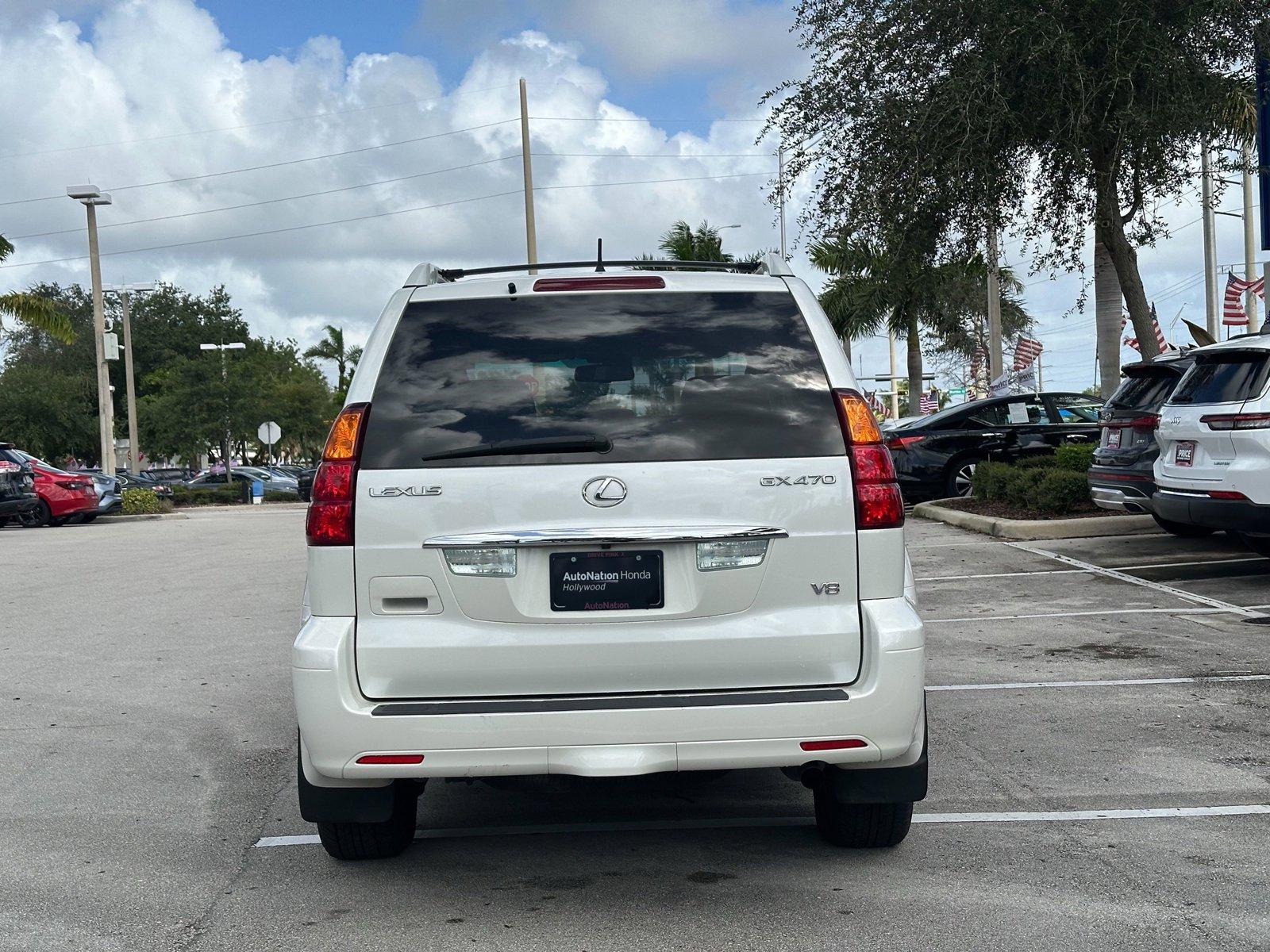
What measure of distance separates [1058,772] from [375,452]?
3.32 meters

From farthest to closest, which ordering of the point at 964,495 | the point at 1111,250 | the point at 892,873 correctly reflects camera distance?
the point at 964,495 → the point at 1111,250 → the point at 892,873

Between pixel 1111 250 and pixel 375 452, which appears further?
pixel 1111 250

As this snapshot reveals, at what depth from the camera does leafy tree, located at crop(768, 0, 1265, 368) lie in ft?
47.3

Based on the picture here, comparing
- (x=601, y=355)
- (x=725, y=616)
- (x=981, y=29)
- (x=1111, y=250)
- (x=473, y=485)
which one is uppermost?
(x=981, y=29)

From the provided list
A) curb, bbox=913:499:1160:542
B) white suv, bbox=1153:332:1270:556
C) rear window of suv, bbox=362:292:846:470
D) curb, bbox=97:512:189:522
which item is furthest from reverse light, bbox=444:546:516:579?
curb, bbox=97:512:189:522

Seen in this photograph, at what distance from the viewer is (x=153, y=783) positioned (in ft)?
20.1

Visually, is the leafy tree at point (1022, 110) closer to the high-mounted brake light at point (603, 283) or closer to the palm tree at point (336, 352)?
the high-mounted brake light at point (603, 283)

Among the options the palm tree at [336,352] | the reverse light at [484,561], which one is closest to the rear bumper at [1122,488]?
the reverse light at [484,561]

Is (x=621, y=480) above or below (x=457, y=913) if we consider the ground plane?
above

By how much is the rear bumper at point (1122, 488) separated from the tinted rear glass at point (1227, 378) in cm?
140

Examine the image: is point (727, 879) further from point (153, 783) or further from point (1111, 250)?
point (1111, 250)

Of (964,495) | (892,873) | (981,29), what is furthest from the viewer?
(964,495)

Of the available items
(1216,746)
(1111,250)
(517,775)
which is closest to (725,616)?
(517,775)

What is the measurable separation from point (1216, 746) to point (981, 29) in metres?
10.6
